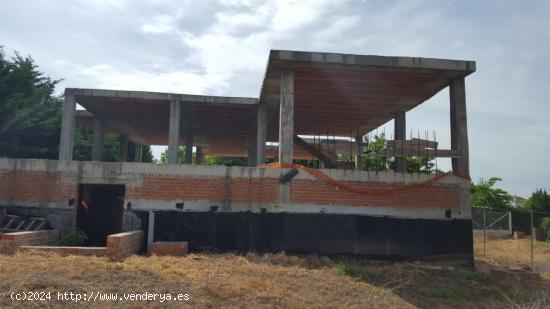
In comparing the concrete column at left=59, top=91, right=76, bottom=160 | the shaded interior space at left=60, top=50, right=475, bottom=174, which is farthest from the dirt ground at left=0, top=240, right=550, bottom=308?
the concrete column at left=59, top=91, right=76, bottom=160

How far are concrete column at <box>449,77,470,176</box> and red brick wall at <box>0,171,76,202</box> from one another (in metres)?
10.4

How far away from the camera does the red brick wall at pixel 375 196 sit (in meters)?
10.5

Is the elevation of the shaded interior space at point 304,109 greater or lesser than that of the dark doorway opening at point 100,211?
greater

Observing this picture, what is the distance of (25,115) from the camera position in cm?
1972

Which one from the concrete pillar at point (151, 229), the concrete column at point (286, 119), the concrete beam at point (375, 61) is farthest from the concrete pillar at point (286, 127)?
the concrete pillar at point (151, 229)

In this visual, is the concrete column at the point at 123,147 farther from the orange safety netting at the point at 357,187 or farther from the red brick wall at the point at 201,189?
the orange safety netting at the point at 357,187

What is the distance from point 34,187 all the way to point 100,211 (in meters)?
2.71

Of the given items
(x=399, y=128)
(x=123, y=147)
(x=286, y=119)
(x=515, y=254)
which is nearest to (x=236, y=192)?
(x=286, y=119)

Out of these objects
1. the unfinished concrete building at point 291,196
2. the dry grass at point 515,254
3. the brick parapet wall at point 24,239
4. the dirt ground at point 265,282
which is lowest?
the dry grass at point 515,254

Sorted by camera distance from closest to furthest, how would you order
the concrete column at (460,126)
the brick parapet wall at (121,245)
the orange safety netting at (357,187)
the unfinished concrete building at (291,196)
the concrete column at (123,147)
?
the brick parapet wall at (121,245) → the unfinished concrete building at (291,196) → the orange safety netting at (357,187) → the concrete column at (460,126) → the concrete column at (123,147)

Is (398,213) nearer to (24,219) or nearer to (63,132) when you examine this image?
(24,219)

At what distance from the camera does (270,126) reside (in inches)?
774

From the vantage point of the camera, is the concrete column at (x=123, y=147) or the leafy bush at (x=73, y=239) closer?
the leafy bush at (x=73, y=239)

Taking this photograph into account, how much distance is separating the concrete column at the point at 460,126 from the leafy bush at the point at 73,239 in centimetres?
1008
